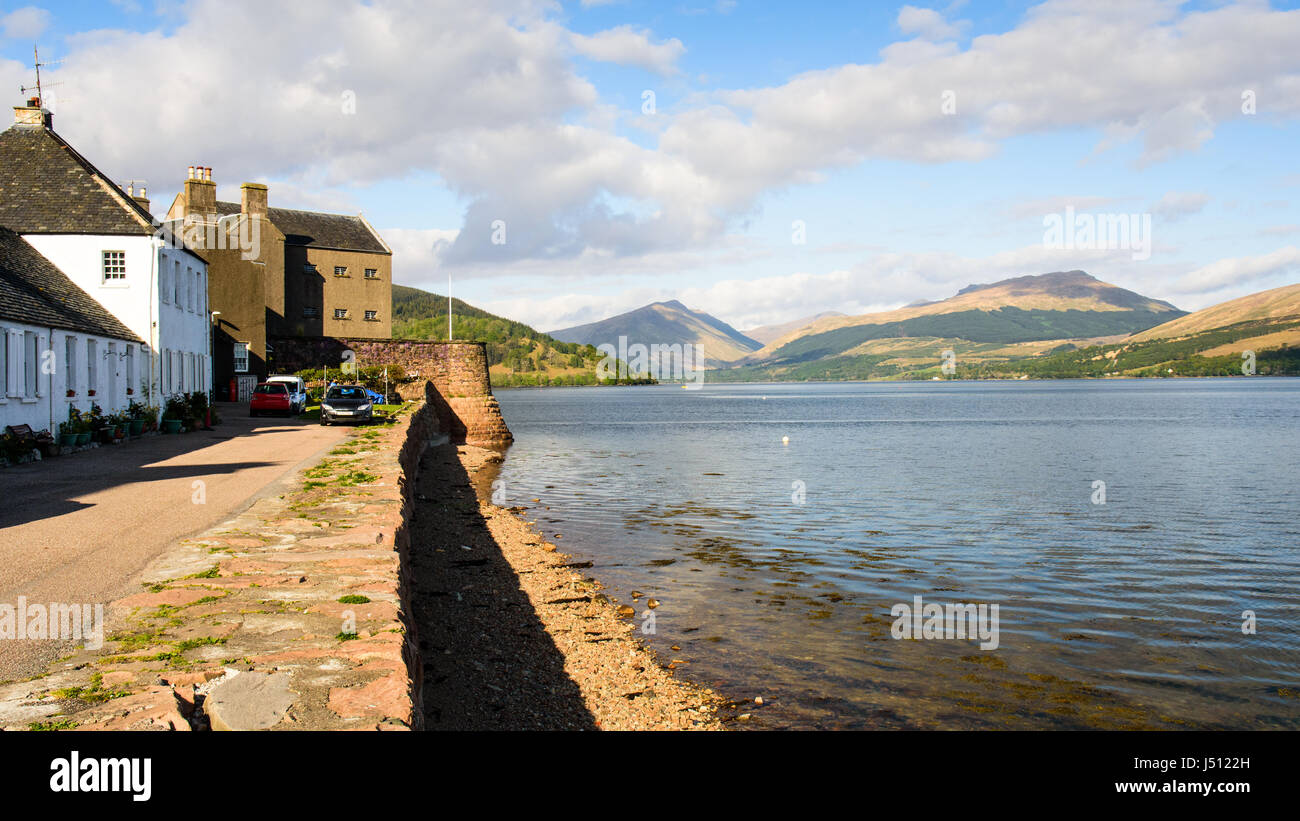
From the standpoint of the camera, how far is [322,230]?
6262cm

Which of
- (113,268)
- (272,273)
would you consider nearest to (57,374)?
(113,268)

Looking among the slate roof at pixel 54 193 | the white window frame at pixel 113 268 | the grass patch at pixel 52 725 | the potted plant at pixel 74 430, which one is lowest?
the grass patch at pixel 52 725

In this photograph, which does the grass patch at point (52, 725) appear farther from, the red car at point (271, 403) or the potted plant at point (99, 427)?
the red car at point (271, 403)

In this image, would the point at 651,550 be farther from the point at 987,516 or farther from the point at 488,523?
the point at 987,516

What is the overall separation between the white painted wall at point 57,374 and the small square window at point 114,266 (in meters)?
2.82

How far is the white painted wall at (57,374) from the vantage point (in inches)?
838

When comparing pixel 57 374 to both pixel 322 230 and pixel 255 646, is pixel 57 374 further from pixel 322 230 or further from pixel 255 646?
pixel 322 230

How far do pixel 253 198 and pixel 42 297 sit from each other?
3380cm

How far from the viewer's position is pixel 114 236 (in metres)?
30.0

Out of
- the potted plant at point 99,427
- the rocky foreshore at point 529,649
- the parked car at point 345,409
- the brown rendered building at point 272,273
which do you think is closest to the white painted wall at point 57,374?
the potted plant at point 99,427

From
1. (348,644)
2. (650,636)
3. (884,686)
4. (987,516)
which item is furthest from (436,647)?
(987,516)

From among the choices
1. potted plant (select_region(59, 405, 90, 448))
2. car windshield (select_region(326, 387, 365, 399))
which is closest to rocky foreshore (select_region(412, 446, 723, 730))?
potted plant (select_region(59, 405, 90, 448))

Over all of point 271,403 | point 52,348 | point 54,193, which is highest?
point 54,193

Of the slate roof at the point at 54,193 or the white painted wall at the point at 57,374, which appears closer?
the white painted wall at the point at 57,374
